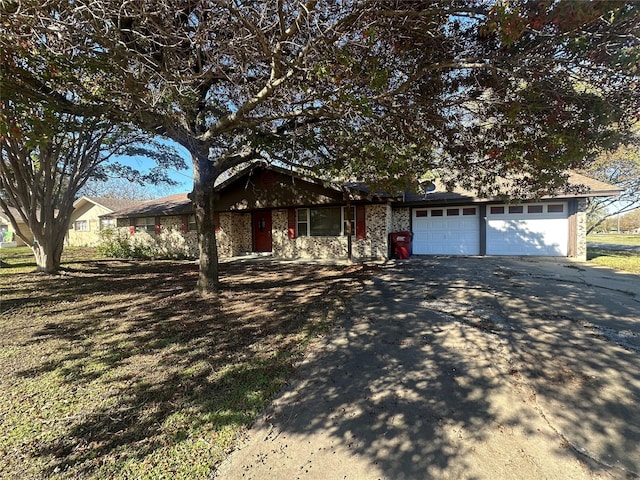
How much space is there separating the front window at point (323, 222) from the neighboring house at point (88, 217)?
779 inches

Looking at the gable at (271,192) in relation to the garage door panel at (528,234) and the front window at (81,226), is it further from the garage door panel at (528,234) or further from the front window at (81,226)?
the front window at (81,226)

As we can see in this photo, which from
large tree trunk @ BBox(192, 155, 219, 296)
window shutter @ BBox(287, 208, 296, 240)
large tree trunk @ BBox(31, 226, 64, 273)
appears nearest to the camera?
large tree trunk @ BBox(192, 155, 219, 296)

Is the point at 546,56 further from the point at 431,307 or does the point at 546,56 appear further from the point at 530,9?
Result: the point at 431,307

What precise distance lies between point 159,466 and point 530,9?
5610mm

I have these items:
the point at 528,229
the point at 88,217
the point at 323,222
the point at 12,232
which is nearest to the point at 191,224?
the point at 323,222

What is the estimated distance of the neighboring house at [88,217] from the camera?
2572 centimetres

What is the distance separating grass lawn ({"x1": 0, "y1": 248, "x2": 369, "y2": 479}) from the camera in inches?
96.7

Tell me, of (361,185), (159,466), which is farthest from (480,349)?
(361,185)

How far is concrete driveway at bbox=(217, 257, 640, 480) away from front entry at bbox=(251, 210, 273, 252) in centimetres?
1017

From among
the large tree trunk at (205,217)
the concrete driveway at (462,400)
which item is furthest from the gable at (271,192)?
the concrete driveway at (462,400)

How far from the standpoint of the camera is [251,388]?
3338mm

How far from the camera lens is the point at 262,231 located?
50.4 feet

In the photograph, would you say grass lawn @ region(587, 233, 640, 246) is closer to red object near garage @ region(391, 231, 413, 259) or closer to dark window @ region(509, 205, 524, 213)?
dark window @ region(509, 205, 524, 213)

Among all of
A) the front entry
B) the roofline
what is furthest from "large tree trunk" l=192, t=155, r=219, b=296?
the front entry
